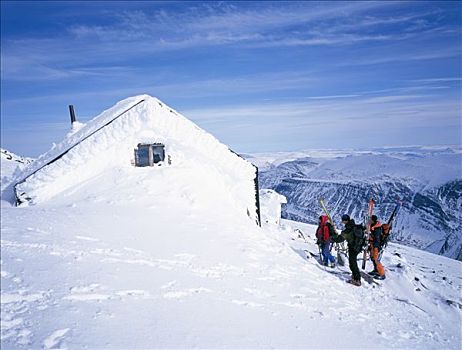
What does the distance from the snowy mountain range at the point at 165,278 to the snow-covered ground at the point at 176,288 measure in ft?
0.10

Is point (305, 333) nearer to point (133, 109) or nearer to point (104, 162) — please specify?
point (104, 162)

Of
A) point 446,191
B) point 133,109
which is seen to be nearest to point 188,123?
point 133,109

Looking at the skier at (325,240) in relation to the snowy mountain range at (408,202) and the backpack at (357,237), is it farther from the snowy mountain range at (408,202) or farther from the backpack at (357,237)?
the snowy mountain range at (408,202)

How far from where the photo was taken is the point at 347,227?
34.0 ft

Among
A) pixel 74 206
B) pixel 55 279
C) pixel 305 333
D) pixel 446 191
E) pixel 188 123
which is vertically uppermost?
pixel 188 123

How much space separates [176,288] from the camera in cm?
649

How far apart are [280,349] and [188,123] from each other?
13.5m

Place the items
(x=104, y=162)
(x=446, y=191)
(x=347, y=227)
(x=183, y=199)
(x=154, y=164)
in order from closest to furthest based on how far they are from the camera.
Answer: (x=347, y=227), (x=183, y=199), (x=104, y=162), (x=154, y=164), (x=446, y=191)

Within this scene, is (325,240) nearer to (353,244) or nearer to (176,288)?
(353,244)

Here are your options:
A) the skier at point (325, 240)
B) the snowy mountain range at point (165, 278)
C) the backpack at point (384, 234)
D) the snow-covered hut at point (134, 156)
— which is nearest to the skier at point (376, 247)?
the backpack at point (384, 234)

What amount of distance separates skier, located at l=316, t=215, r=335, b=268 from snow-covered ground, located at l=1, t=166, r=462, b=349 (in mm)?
523

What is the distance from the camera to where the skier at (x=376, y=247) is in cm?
1153

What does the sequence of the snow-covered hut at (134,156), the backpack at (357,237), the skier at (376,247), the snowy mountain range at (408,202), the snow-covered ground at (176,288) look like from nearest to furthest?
the snow-covered ground at (176,288) < the backpack at (357,237) < the skier at (376,247) < the snow-covered hut at (134,156) < the snowy mountain range at (408,202)

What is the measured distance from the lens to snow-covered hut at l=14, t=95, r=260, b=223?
12750 mm
